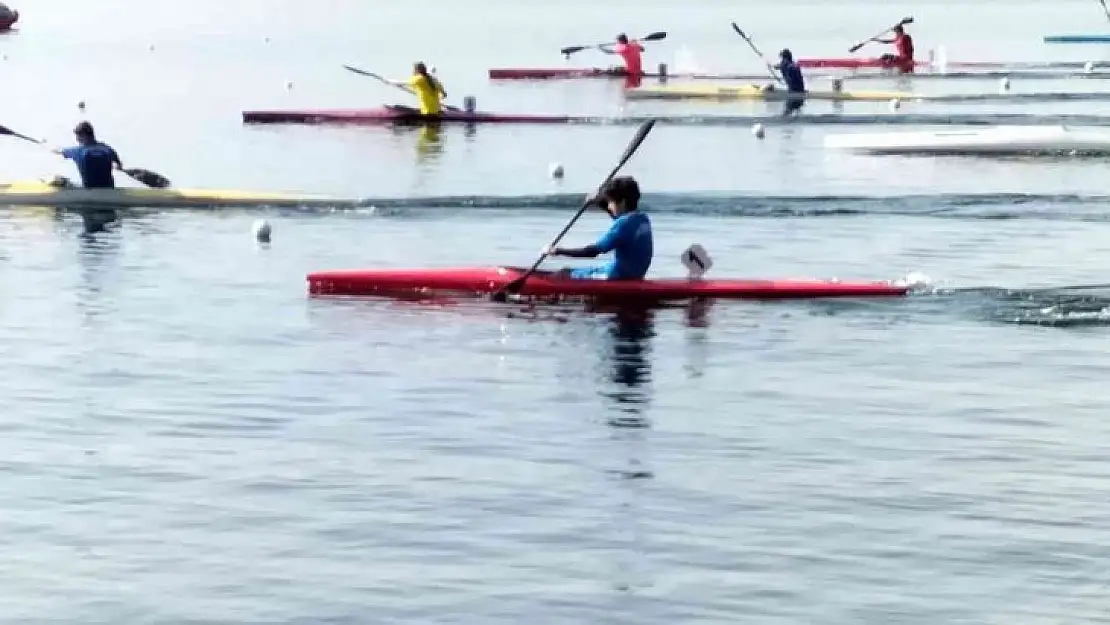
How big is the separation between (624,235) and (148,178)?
1203 cm

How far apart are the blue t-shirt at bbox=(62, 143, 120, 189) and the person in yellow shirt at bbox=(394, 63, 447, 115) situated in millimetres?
15593

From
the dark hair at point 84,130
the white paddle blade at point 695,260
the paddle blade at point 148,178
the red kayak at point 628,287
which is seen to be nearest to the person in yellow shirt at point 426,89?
the paddle blade at point 148,178

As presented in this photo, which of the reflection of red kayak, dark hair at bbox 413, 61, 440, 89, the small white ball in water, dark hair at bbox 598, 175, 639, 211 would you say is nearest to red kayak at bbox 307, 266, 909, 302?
dark hair at bbox 598, 175, 639, 211

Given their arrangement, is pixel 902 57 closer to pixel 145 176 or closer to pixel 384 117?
pixel 384 117

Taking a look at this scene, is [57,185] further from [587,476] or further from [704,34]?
[704,34]

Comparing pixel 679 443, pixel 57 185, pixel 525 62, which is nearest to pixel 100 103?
pixel 525 62

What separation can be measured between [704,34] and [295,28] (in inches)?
1390

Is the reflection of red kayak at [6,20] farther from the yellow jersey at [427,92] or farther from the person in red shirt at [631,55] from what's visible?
the yellow jersey at [427,92]

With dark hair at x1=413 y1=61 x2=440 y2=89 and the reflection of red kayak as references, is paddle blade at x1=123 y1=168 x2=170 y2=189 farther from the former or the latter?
the reflection of red kayak

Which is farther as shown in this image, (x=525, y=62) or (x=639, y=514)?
(x=525, y=62)

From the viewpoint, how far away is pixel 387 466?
668 inches

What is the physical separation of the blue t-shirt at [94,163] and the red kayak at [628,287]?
942 cm

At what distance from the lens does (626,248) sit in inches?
918

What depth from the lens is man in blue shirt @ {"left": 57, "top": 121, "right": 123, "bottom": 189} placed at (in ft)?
106
